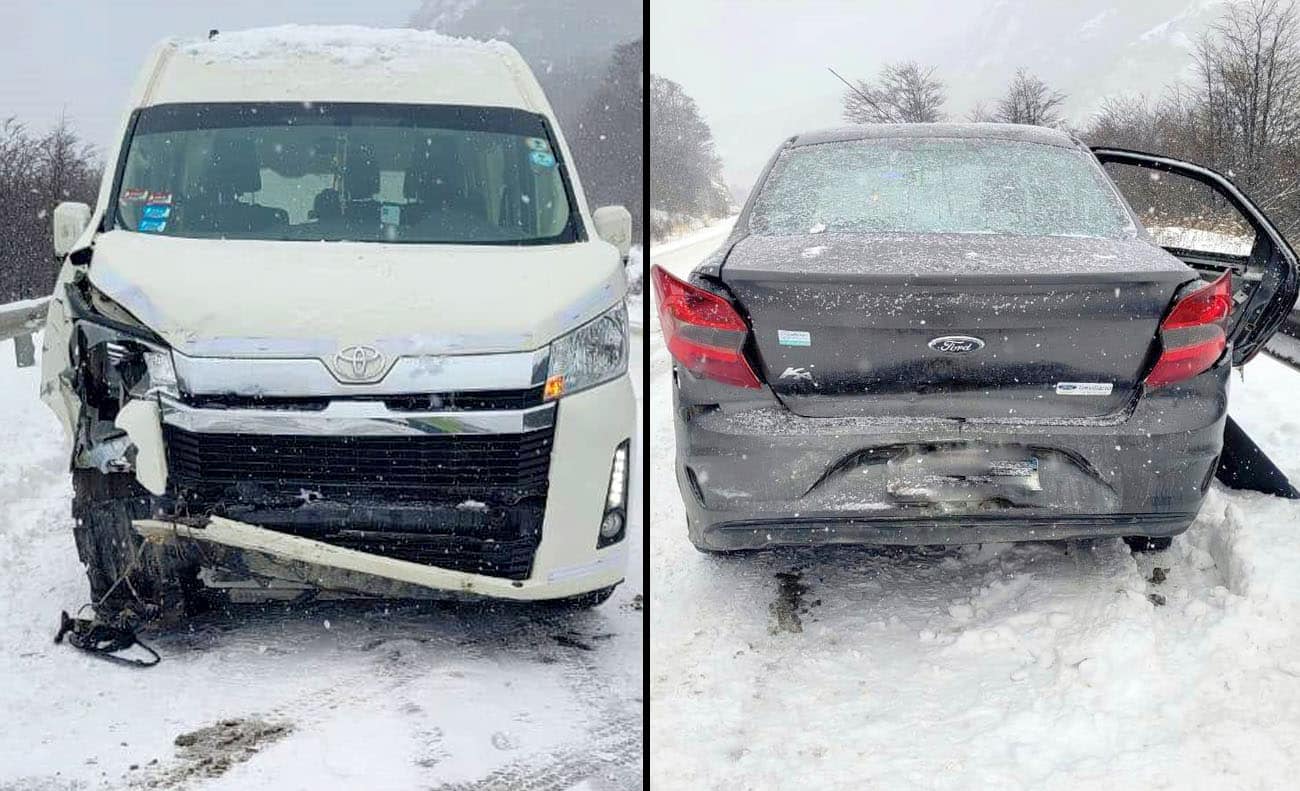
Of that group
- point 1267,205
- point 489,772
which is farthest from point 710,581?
point 1267,205

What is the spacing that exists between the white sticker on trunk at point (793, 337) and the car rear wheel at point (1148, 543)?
5.45 feet

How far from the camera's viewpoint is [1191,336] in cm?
344

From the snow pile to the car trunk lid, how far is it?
189 centimetres

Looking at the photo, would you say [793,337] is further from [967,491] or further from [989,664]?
[989,664]

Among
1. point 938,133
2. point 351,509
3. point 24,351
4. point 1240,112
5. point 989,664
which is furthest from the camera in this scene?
point 1240,112

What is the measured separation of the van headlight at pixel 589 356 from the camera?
3.35 metres

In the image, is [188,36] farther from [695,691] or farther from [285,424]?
[695,691]

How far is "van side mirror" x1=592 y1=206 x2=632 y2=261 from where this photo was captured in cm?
450

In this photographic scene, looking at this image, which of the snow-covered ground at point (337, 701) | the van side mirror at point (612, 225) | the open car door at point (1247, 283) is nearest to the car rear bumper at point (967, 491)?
the snow-covered ground at point (337, 701)

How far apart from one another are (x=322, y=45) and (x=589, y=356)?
76.2 inches

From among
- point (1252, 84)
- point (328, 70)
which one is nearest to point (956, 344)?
point (328, 70)

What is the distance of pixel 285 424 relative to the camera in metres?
3.18

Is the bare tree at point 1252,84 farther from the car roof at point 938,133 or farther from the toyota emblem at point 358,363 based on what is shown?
the toyota emblem at point 358,363

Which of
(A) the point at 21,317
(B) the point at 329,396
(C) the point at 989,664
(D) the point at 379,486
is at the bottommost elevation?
(A) the point at 21,317
